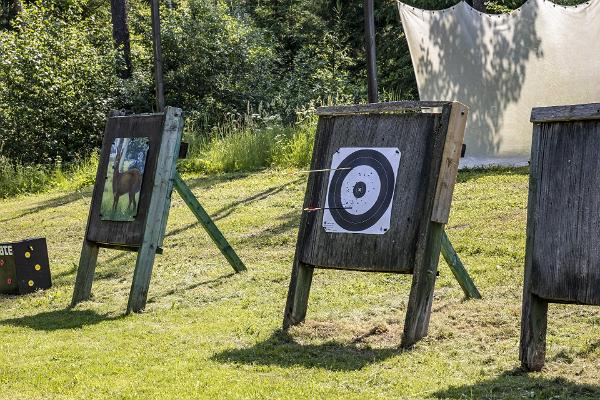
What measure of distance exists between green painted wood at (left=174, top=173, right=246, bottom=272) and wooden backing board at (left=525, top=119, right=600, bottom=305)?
13.5 ft

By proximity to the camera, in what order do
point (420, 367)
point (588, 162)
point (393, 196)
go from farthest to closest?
point (393, 196)
point (420, 367)
point (588, 162)

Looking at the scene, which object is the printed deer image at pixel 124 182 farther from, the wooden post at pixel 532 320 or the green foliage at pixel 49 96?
the green foliage at pixel 49 96

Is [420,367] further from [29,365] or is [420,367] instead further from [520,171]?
[520,171]

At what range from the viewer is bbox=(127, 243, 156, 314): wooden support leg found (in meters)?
8.83

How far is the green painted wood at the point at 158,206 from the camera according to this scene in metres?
8.91

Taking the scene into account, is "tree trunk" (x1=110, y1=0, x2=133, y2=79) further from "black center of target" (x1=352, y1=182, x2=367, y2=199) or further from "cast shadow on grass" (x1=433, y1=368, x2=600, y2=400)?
"cast shadow on grass" (x1=433, y1=368, x2=600, y2=400)

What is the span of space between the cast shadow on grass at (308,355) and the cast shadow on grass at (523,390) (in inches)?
35.3

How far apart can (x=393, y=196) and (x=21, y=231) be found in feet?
30.3

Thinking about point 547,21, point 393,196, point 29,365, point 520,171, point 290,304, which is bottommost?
point 29,365

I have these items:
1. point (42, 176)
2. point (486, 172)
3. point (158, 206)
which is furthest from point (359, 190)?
point (42, 176)

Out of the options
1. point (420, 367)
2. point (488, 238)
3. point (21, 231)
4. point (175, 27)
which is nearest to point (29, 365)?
point (420, 367)

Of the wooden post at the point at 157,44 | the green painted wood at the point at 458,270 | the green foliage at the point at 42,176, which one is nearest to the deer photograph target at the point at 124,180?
the green painted wood at the point at 458,270

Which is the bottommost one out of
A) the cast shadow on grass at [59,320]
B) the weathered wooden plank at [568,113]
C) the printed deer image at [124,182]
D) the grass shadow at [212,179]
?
the cast shadow on grass at [59,320]

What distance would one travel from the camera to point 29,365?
6809 mm
